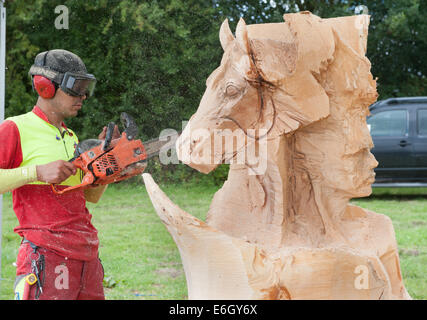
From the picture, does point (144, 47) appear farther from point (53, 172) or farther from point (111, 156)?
point (53, 172)

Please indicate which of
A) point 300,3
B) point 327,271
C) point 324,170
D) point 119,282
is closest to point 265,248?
point 327,271

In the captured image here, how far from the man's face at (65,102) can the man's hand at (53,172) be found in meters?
0.26

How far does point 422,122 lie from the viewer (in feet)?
22.6

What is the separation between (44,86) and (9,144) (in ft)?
0.85

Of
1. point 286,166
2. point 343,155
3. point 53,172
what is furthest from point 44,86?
point 343,155

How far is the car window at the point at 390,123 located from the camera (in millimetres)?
6867

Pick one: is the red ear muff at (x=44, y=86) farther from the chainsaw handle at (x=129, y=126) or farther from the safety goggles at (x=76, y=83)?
the chainsaw handle at (x=129, y=126)

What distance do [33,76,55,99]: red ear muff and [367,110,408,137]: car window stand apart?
5609 millimetres

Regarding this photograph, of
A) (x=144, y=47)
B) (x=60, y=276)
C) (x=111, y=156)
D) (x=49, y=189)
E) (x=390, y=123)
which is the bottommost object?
(x=390, y=123)

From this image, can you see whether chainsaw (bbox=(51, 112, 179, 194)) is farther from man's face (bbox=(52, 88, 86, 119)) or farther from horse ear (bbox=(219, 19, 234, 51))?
horse ear (bbox=(219, 19, 234, 51))

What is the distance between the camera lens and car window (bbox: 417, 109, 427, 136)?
6816mm

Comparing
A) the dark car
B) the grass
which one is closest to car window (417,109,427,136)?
the dark car

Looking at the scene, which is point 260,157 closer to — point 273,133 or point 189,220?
point 273,133

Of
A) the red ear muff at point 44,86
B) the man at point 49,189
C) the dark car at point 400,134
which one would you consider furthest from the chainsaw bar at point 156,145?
the dark car at point 400,134
